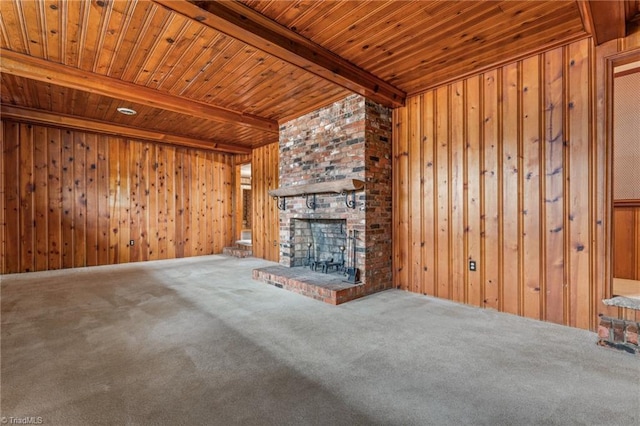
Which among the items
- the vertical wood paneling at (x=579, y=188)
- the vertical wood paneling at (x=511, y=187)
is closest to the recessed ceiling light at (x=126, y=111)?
the vertical wood paneling at (x=511, y=187)

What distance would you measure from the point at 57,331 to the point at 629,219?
630 centimetres

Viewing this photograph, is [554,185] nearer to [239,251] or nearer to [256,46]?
[256,46]

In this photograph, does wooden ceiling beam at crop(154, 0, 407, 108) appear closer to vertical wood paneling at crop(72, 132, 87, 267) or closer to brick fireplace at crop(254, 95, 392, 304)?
brick fireplace at crop(254, 95, 392, 304)

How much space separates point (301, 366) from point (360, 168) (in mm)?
2518

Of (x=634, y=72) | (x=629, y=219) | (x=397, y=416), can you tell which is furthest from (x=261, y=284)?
(x=634, y=72)

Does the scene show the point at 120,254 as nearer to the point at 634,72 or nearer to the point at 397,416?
the point at 397,416

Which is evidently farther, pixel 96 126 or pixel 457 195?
pixel 96 126

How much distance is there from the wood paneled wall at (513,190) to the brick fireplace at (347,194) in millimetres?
279

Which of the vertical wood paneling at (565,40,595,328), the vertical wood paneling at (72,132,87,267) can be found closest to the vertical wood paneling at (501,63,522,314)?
the vertical wood paneling at (565,40,595,328)

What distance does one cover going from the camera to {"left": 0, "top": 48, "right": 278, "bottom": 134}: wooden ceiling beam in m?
3.04

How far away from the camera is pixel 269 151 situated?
22.3 ft

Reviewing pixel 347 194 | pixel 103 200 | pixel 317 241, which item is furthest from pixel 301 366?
pixel 103 200

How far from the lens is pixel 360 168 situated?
379cm

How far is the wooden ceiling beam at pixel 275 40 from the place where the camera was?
2184 millimetres
